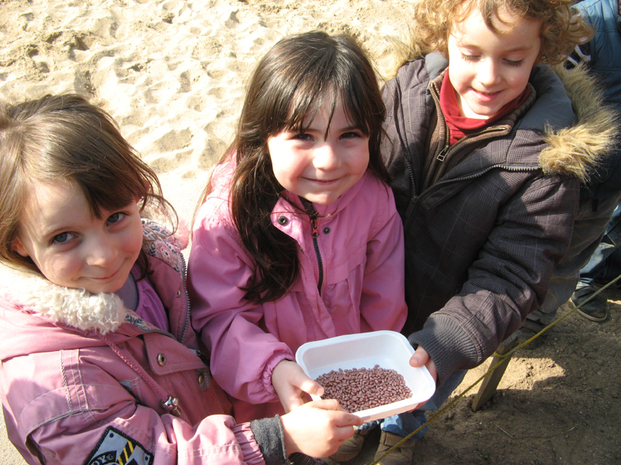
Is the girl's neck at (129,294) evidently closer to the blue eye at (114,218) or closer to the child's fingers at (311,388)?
the blue eye at (114,218)

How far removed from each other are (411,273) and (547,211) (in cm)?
51

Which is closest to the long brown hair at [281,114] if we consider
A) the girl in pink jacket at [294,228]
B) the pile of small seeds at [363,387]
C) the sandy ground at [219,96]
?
the girl in pink jacket at [294,228]

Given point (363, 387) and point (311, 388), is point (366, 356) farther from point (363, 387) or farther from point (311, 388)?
point (311, 388)

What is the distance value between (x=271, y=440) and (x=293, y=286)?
1.60 ft

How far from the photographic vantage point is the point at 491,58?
4.88 feet

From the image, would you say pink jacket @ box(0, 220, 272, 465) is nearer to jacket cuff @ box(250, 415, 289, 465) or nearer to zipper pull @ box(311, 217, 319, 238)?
jacket cuff @ box(250, 415, 289, 465)

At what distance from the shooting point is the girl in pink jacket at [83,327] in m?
1.05

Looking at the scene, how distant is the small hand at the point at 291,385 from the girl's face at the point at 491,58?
3.41 feet

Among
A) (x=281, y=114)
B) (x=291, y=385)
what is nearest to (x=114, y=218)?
(x=281, y=114)

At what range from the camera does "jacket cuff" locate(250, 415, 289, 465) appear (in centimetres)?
120

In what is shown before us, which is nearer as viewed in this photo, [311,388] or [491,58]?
[311,388]

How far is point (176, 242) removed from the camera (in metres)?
1.53

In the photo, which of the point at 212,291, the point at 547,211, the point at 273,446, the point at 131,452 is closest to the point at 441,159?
the point at 547,211

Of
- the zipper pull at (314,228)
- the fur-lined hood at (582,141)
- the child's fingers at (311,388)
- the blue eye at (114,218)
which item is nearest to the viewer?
the blue eye at (114,218)
